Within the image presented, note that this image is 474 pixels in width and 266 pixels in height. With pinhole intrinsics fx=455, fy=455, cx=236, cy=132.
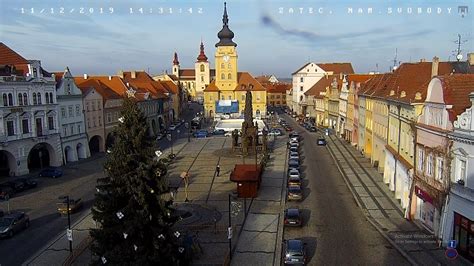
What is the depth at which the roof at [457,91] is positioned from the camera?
2189cm

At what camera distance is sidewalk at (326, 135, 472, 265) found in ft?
A: 69.5

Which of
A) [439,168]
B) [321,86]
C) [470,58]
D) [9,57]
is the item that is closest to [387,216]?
[439,168]

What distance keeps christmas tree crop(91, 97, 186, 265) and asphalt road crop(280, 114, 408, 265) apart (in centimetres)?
776

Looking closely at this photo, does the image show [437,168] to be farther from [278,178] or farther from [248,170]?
[278,178]

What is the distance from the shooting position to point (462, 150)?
20547 mm

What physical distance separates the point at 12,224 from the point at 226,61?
3080 inches

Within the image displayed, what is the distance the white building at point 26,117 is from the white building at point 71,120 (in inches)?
60.6

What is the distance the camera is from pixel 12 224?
25.5 metres

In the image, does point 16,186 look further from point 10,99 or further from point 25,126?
point 10,99

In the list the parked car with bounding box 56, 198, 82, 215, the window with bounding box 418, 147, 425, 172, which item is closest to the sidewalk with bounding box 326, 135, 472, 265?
the window with bounding box 418, 147, 425, 172

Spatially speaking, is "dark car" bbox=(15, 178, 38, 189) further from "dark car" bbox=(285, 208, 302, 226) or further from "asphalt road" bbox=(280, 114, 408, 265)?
"dark car" bbox=(285, 208, 302, 226)

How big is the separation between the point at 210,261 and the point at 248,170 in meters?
13.7

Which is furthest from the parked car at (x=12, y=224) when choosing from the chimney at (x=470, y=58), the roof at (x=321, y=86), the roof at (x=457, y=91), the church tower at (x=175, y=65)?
the church tower at (x=175, y=65)

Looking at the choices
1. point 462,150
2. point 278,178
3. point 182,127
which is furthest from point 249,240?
point 182,127
